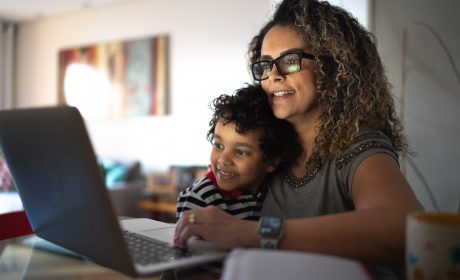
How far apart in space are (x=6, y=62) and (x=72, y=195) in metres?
6.89

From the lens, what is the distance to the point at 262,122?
1269 millimetres

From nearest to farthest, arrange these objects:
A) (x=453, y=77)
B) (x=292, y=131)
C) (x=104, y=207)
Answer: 1. (x=104, y=207)
2. (x=292, y=131)
3. (x=453, y=77)

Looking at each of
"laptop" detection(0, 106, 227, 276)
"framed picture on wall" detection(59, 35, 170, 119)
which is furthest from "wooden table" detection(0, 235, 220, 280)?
"framed picture on wall" detection(59, 35, 170, 119)

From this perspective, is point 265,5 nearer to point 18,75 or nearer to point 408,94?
point 408,94

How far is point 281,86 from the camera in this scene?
47.4 inches

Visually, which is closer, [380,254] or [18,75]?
[380,254]

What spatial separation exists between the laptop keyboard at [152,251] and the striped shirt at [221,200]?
10.5 inches

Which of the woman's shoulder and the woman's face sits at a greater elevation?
the woman's face

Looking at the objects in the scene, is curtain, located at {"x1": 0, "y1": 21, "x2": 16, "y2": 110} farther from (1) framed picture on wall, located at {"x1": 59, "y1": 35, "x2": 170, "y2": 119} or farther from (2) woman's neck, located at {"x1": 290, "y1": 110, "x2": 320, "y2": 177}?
(2) woman's neck, located at {"x1": 290, "y1": 110, "x2": 320, "y2": 177}

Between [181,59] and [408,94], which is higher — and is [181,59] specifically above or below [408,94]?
above

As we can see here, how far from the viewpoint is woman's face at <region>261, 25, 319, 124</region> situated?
1198 mm

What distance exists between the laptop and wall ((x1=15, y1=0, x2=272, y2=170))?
140 inches

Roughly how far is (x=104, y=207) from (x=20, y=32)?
710 centimetres

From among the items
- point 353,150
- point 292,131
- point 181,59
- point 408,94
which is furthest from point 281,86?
point 181,59
